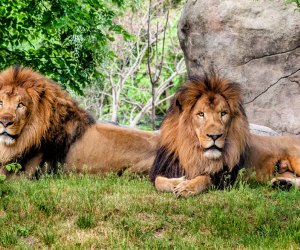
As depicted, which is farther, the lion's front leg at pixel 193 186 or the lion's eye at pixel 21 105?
Result: the lion's eye at pixel 21 105

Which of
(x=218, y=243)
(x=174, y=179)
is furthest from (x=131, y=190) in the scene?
(x=218, y=243)

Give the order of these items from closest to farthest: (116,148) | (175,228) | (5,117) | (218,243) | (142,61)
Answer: (218,243) < (175,228) < (5,117) < (116,148) < (142,61)

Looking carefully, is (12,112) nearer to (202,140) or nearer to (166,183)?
(166,183)

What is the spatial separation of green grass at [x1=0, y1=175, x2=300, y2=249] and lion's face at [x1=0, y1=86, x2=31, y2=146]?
852mm

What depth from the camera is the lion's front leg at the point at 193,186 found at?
19.9 feet

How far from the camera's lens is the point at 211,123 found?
20.4 feet

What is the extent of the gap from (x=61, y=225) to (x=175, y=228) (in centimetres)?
89

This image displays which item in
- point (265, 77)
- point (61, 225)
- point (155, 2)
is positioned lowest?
point (61, 225)

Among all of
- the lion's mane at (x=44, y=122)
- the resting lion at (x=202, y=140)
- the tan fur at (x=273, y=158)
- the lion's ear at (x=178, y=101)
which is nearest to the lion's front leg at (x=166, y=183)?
the resting lion at (x=202, y=140)

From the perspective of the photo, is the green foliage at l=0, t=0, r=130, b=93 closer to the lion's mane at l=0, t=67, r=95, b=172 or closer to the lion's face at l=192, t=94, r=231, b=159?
the lion's mane at l=0, t=67, r=95, b=172

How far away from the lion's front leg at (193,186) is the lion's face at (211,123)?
22cm

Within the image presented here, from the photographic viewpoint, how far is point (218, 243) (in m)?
4.82

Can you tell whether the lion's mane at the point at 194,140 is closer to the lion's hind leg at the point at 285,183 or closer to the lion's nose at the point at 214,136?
the lion's nose at the point at 214,136

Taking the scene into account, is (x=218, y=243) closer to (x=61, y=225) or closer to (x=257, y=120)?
(x=61, y=225)
